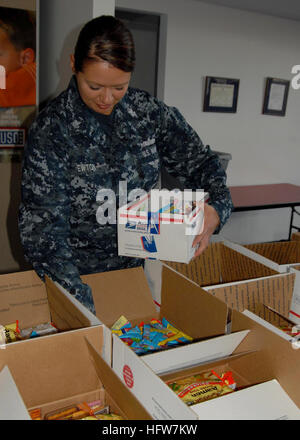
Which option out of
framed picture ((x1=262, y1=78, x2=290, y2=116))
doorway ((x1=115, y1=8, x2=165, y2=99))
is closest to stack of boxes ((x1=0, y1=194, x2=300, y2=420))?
framed picture ((x1=262, y1=78, x2=290, y2=116))

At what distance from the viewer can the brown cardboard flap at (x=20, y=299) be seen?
1.28m

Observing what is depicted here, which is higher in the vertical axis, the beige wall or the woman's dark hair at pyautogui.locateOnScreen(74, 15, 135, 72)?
the beige wall

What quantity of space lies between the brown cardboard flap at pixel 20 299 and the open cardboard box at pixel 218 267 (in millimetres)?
397

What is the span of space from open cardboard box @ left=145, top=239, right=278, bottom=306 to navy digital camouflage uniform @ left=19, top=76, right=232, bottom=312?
16cm

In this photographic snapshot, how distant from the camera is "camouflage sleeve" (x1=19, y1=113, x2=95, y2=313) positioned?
1.17 m

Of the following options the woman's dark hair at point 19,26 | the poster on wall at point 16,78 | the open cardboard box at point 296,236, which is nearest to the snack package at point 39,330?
the open cardboard box at point 296,236

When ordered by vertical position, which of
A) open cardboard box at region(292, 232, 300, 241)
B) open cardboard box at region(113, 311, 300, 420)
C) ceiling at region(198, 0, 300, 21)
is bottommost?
open cardboard box at region(113, 311, 300, 420)

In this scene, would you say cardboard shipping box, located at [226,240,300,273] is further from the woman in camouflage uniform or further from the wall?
the wall

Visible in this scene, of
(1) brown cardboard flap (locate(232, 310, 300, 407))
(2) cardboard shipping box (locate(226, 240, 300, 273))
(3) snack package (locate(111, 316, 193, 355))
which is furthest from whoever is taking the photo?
(2) cardboard shipping box (locate(226, 240, 300, 273))

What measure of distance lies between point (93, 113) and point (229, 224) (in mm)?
3375

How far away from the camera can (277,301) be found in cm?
142

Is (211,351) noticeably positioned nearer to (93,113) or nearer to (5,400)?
(5,400)

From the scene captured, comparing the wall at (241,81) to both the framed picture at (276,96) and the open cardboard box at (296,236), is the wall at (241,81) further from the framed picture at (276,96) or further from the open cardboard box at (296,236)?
the open cardboard box at (296,236)
